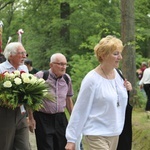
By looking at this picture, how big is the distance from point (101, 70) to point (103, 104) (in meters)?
0.38

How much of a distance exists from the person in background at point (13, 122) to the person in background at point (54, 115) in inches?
21.4

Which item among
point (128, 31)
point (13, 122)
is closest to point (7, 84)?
point (13, 122)

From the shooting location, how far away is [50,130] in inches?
251

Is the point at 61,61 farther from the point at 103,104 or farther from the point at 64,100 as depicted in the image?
the point at 103,104

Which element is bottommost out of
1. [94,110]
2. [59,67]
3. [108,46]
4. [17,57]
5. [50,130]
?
[50,130]

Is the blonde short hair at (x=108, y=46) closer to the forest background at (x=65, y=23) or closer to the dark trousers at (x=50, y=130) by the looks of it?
the dark trousers at (x=50, y=130)

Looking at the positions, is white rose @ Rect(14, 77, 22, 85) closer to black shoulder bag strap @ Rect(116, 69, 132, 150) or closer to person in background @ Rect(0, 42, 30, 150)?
person in background @ Rect(0, 42, 30, 150)

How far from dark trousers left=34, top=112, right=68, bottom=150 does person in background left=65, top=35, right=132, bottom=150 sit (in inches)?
72.3

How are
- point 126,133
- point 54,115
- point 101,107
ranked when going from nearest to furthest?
point 101,107 < point 126,133 < point 54,115

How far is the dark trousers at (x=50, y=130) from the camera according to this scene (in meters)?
6.34

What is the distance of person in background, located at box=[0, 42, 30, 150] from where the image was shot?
5562mm

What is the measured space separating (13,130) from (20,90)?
51 cm

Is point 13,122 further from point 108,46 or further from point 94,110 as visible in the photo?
point 108,46

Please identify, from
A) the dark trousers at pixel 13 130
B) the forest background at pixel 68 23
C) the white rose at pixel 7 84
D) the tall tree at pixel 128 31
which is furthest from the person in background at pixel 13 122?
the forest background at pixel 68 23
